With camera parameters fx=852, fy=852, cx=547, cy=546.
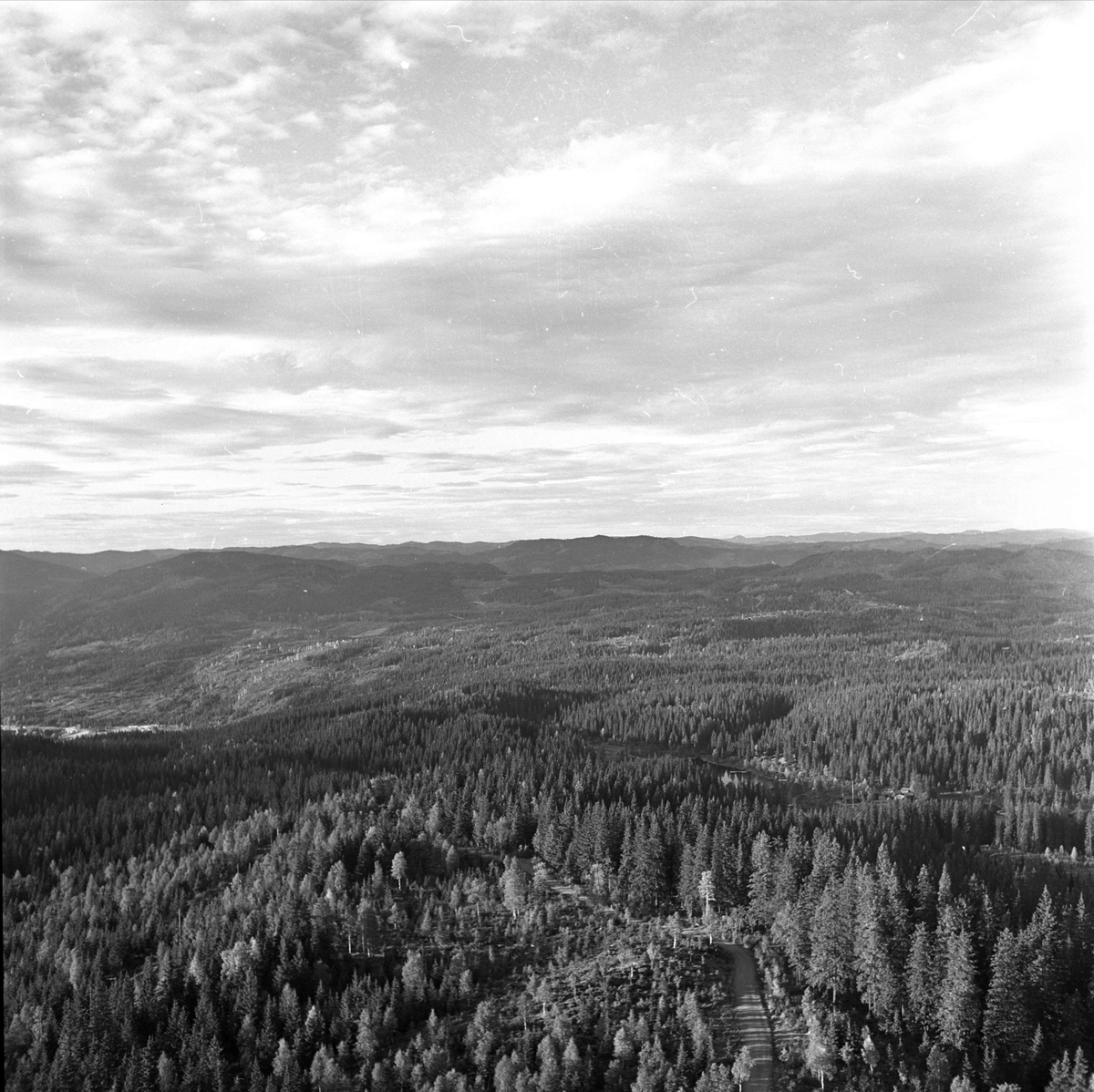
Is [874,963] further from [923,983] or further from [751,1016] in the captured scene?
[751,1016]

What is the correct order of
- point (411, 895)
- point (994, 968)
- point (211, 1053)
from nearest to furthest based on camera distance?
point (211, 1053) < point (994, 968) < point (411, 895)

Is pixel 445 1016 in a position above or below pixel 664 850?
below

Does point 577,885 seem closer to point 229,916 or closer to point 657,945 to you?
point 657,945

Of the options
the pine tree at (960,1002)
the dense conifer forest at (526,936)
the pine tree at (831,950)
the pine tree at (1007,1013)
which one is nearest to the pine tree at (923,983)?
the dense conifer forest at (526,936)

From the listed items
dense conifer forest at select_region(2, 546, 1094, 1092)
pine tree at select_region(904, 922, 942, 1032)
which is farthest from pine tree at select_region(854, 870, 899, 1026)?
pine tree at select_region(904, 922, 942, 1032)

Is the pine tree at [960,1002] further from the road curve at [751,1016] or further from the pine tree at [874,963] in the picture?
the road curve at [751,1016]

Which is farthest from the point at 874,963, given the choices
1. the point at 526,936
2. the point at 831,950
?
the point at 526,936

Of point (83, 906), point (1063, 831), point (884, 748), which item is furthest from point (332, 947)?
point (884, 748)

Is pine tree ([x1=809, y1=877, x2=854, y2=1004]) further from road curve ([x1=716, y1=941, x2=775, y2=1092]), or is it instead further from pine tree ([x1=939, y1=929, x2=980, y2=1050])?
pine tree ([x1=939, y1=929, x2=980, y2=1050])
